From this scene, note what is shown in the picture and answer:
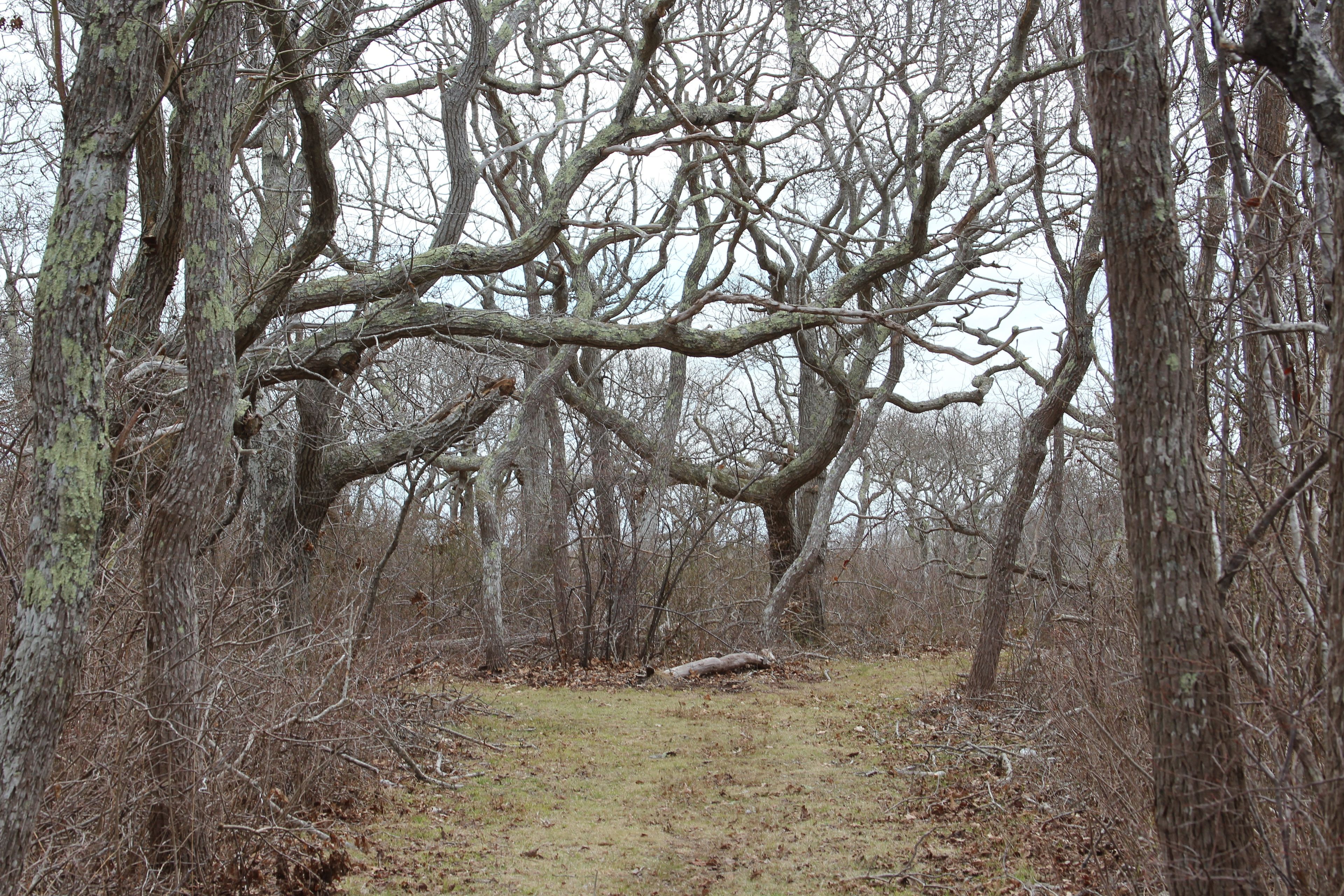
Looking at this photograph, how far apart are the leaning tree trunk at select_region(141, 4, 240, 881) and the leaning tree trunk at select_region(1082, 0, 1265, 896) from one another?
3.44 meters

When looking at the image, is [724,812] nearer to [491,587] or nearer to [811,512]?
[491,587]

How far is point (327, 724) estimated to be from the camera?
5.02 m

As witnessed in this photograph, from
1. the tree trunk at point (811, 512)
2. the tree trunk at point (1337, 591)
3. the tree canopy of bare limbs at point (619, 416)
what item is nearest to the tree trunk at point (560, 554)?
the tree canopy of bare limbs at point (619, 416)

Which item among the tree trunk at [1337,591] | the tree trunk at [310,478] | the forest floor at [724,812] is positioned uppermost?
the tree trunk at [310,478]

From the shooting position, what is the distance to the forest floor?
15.2 feet

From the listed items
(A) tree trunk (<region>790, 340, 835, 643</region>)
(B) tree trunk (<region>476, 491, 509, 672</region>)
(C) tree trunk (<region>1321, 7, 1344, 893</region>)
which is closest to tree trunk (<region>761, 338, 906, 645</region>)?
(A) tree trunk (<region>790, 340, 835, 643</region>)

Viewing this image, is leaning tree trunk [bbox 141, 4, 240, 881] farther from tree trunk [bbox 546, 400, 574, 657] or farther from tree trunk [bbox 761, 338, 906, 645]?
tree trunk [bbox 761, 338, 906, 645]

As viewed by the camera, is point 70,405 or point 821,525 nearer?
point 70,405

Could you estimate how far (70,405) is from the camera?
2.96 meters

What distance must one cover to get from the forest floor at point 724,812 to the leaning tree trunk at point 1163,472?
1.41 m

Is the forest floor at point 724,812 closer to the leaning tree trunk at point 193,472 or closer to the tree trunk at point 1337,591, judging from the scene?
the leaning tree trunk at point 193,472

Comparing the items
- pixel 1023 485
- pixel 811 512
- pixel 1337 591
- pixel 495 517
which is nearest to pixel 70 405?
pixel 1337 591

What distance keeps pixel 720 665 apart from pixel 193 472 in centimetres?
803

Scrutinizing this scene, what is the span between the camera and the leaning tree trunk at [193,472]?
395 centimetres
